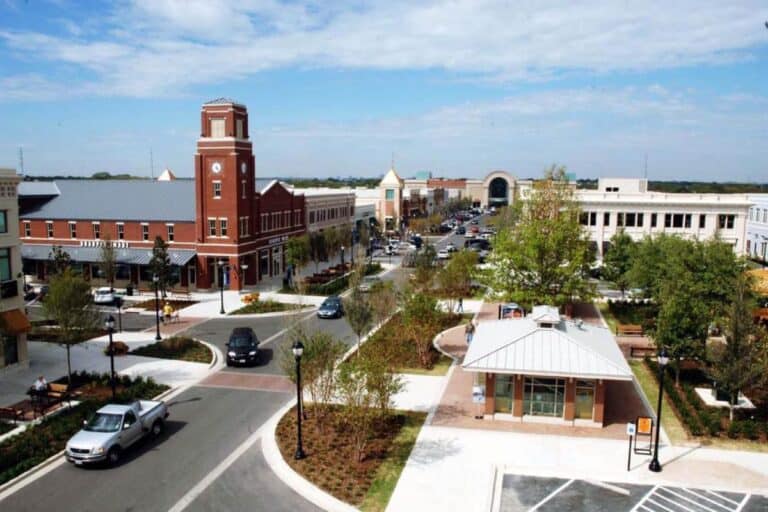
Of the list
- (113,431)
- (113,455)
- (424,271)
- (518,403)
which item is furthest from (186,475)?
(424,271)

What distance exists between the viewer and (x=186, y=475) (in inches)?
728

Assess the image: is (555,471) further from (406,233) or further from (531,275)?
(406,233)

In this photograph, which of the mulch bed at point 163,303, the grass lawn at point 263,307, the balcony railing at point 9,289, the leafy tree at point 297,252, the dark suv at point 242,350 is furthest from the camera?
the leafy tree at point 297,252

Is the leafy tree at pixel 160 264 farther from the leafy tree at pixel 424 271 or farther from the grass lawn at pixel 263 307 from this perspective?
the leafy tree at pixel 424 271

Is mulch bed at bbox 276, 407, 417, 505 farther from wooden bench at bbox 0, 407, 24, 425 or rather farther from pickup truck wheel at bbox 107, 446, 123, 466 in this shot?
wooden bench at bbox 0, 407, 24, 425

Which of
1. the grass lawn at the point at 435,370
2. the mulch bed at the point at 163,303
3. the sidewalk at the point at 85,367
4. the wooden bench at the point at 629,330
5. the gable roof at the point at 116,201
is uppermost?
the gable roof at the point at 116,201

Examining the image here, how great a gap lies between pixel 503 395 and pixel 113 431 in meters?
13.0

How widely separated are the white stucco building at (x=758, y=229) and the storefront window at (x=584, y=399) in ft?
188

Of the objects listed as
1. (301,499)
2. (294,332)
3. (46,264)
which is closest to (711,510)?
(301,499)

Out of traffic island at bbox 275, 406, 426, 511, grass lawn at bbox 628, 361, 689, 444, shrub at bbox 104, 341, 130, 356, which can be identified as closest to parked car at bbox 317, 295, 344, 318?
shrub at bbox 104, 341, 130, 356

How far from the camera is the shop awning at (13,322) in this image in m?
26.8

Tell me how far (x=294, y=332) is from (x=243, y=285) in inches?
1097

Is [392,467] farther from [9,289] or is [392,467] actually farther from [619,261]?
[619,261]

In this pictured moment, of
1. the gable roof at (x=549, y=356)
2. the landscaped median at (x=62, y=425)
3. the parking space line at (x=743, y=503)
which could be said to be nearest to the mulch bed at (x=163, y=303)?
the landscaped median at (x=62, y=425)
